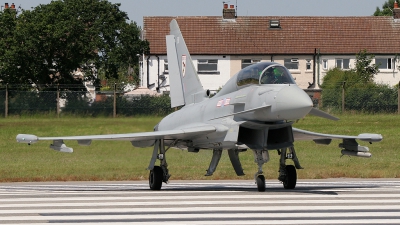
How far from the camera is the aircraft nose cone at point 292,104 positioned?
48.9 ft

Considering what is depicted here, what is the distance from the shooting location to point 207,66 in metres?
60.4

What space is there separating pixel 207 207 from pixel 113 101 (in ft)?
91.9

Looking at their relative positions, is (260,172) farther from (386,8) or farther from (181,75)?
(386,8)

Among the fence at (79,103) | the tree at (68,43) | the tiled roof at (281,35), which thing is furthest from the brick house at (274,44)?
the fence at (79,103)

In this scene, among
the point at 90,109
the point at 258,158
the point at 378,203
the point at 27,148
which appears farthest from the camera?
the point at 90,109

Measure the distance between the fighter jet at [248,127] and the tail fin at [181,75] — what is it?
3.41ft

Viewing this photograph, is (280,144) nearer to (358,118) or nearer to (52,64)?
(358,118)

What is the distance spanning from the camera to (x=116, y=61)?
5703cm

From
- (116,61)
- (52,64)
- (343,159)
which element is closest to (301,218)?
(343,159)

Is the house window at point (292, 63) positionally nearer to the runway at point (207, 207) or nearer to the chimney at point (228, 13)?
the chimney at point (228, 13)

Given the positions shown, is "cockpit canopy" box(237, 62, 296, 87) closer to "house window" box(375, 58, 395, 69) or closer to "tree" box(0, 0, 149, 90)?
"tree" box(0, 0, 149, 90)

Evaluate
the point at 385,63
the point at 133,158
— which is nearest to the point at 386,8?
the point at 385,63

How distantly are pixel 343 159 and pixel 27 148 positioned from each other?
41.6 ft

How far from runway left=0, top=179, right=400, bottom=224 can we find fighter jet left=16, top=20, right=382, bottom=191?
1.00m
